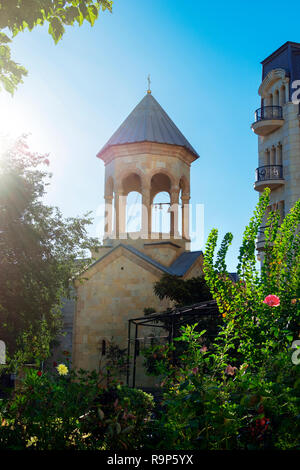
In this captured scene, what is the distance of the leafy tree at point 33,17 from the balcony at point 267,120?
20.8m

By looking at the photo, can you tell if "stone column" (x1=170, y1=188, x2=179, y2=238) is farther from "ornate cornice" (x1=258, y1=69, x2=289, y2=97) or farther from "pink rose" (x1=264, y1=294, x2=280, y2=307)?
"pink rose" (x1=264, y1=294, x2=280, y2=307)

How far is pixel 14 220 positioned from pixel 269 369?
1237 cm

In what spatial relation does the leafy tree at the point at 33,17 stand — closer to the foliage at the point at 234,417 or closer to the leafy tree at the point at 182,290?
the foliage at the point at 234,417

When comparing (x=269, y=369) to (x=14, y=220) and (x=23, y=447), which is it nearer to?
(x=23, y=447)

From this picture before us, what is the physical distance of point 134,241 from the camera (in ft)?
81.4

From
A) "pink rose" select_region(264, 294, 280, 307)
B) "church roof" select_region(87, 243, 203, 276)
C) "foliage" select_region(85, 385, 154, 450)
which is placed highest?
"church roof" select_region(87, 243, 203, 276)

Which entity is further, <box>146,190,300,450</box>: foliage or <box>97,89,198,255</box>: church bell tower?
<box>97,89,198,255</box>: church bell tower

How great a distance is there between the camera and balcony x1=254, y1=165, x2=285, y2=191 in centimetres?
2580

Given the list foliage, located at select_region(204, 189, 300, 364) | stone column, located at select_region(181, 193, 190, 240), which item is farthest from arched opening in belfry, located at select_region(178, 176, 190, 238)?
foliage, located at select_region(204, 189, 300, 364)

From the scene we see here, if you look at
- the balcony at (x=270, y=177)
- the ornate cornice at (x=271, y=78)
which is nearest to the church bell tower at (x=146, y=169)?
the balcony at (x=270, y=177)

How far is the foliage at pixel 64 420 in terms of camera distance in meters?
4.90

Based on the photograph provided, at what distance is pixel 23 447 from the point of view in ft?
15.5

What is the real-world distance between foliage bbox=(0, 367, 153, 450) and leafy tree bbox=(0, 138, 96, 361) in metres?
10.2
